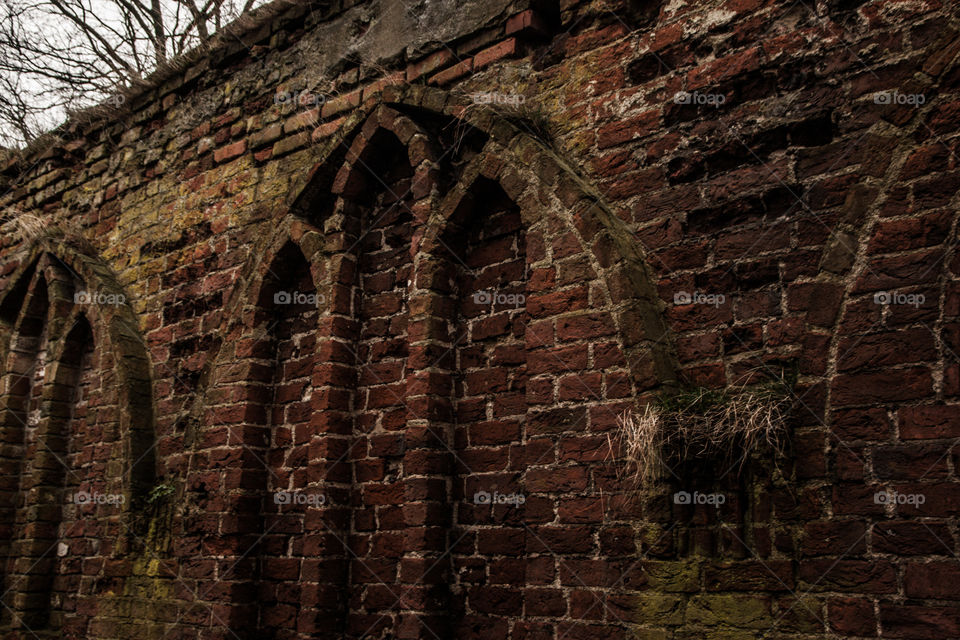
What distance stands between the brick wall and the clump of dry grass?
50 mm

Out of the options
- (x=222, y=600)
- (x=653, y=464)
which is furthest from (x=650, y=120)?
(x=222, y=600)

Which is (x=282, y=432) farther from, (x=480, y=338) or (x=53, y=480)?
(x=53, y=480)

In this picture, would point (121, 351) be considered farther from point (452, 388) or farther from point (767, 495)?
point (767, 495)

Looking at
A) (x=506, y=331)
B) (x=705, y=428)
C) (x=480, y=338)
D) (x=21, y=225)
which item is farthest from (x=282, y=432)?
(x=21, y=225)

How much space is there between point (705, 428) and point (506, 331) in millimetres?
1231

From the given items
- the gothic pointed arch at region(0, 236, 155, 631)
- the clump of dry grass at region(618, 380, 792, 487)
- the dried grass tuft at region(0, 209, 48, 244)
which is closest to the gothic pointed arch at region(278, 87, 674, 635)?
the clump of dry grass at region(618, 380, 792, 487)

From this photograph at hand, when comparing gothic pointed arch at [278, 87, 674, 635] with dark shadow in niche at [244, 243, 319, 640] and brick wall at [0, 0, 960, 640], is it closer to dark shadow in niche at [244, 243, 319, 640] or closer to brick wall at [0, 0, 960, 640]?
brick wall at [0, 0, 960, 640]

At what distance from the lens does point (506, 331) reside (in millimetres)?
3943

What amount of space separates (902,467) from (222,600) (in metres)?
3.51

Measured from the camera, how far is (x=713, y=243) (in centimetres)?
333

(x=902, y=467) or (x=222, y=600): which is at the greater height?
(x=902, y=467)

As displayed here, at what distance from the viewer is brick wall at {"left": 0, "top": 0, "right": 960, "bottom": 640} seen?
2.82 meters

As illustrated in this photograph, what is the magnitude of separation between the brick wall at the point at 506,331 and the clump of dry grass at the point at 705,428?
5 centimetres

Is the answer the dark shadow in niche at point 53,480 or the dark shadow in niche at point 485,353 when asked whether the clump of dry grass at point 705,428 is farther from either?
the dark shadow in niche at point 53,480
